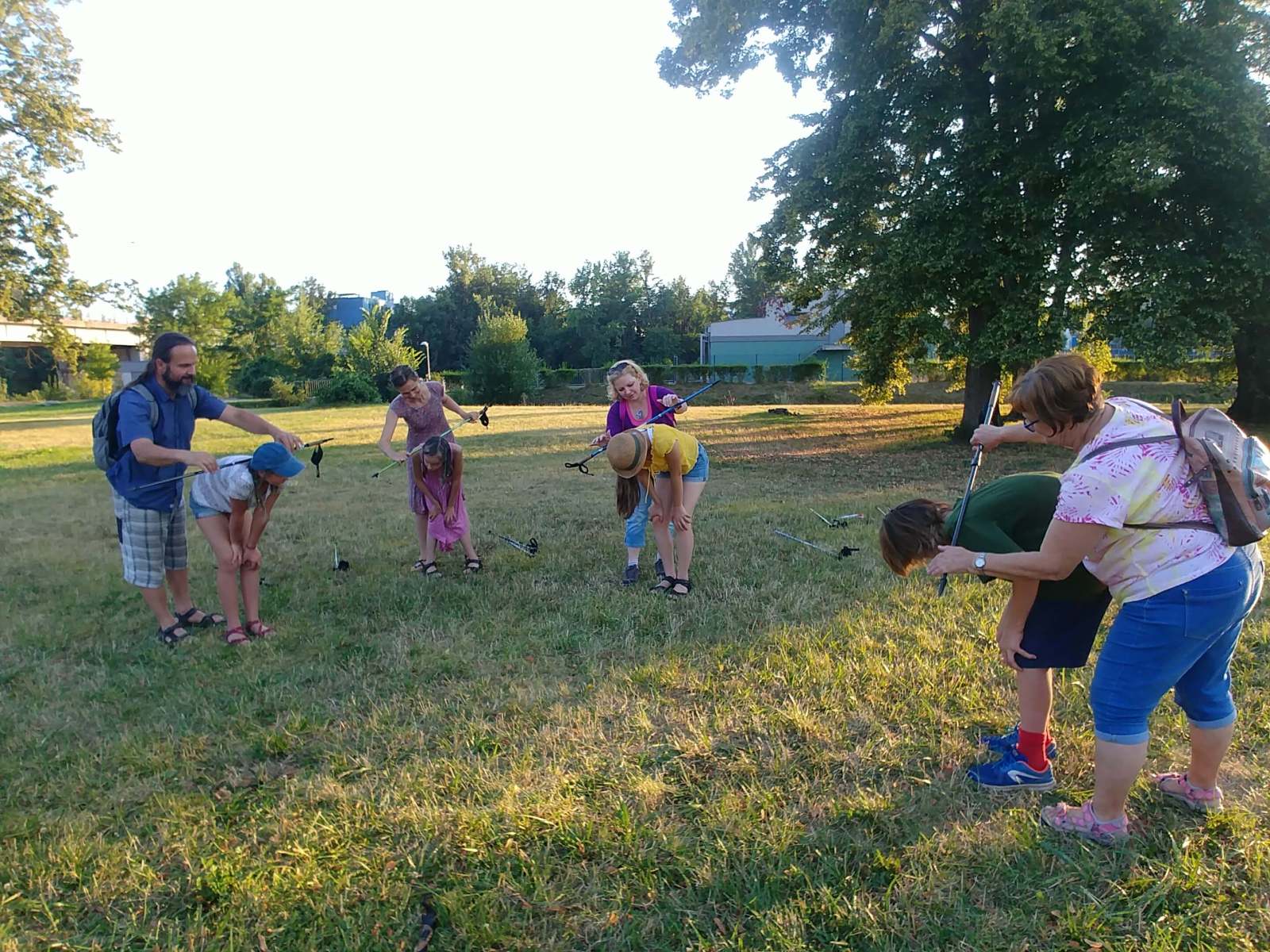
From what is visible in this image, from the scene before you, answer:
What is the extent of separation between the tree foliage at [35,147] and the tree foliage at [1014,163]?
19.3 m

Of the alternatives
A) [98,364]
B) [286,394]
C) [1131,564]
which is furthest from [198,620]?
[98,364]

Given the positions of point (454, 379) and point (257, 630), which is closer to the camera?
point (257, 630)

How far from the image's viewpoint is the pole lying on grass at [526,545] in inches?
239

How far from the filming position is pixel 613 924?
2.14 metres

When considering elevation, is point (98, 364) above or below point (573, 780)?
above

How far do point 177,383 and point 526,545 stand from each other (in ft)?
9.91

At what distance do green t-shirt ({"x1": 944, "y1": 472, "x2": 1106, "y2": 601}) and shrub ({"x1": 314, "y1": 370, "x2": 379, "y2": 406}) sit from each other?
1381 inches

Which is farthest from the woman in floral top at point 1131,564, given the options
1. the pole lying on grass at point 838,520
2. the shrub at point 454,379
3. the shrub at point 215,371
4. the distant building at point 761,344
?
the distant building at point 761,344

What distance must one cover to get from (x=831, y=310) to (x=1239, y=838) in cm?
1490

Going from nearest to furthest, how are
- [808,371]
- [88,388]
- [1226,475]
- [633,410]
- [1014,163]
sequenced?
[1226,475], [633,410], [1014,163], [808,371], [88,388]

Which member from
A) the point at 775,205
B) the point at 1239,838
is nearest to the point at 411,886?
the point at 1239,838

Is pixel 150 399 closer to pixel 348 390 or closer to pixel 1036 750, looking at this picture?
pixel 1036 750

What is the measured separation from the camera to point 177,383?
4.04m

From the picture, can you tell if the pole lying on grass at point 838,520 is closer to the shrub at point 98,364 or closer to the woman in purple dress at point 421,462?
the woman in purple dress at point 421,462
